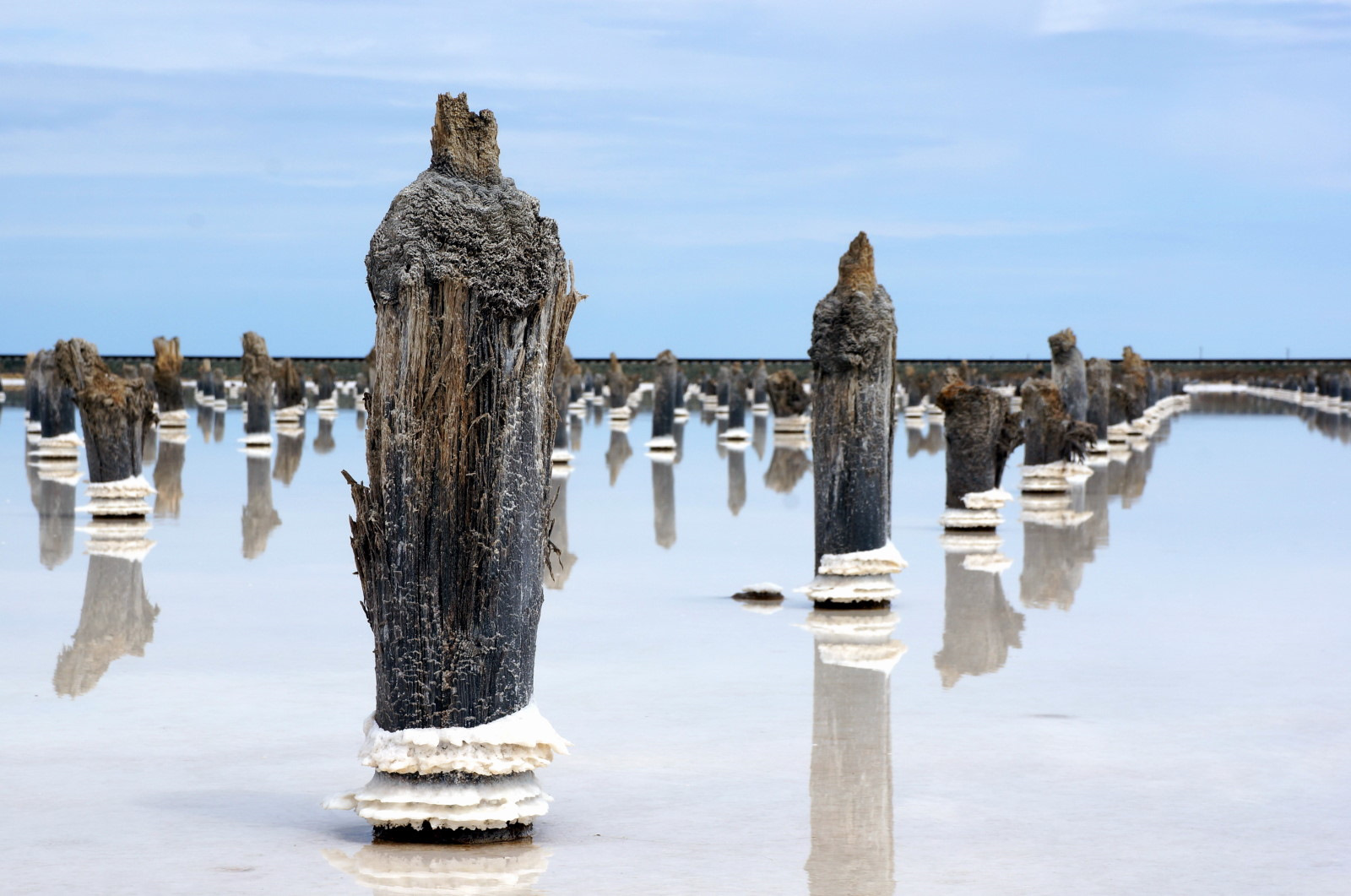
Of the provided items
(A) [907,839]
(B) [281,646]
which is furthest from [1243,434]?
(A) [907,839]

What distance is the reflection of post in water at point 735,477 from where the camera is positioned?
22344 millimetres

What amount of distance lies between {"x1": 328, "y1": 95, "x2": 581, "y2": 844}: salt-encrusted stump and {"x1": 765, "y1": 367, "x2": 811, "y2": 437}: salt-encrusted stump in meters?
34.1

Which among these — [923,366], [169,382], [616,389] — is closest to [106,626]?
[169,382]

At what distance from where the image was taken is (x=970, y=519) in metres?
18.1

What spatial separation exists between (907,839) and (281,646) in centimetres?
572

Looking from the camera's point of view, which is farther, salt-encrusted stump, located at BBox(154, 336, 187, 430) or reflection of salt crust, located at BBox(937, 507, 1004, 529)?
salt-encrusted stump, located at BBox(154, 336, 187, 430)

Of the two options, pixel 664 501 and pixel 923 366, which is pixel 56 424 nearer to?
pixel 664 501

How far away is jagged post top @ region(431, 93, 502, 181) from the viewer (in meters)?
6.62

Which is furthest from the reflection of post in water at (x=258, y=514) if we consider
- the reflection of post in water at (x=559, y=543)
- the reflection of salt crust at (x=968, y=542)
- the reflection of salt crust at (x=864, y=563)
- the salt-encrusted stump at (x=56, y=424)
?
the reflection of salt crust at (x=968, y=542)

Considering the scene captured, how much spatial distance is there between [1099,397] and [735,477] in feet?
29.7

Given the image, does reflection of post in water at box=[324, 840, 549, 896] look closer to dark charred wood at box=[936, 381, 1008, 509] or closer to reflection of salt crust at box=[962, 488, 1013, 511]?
dark charred wood at box=[936, 381, 1008, 509]

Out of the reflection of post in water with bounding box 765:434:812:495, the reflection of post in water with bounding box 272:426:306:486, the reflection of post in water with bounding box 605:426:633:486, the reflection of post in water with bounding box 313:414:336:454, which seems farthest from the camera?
the reflection of post in water with bounding box 313:414:336:454

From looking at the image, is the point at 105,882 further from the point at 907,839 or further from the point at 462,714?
the point at 907,839

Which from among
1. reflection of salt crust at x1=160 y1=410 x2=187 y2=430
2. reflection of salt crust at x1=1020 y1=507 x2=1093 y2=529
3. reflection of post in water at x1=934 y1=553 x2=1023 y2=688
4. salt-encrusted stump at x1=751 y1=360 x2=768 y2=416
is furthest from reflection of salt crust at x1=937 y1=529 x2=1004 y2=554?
salt-encrusted stump at x1=751 y1=360 x2=768 y2=416
